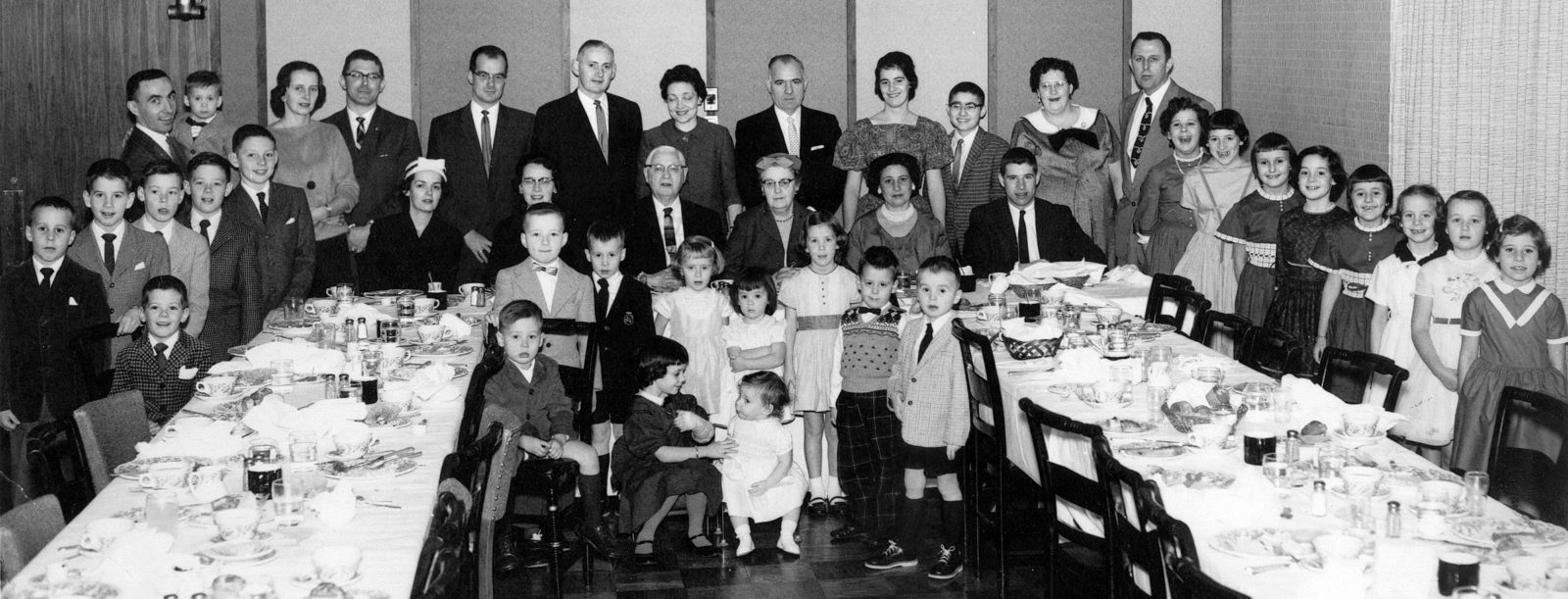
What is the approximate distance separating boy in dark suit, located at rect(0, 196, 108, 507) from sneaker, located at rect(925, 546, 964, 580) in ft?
10.0

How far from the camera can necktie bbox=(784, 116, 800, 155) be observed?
24.5 ft

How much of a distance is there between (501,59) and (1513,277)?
181 inches

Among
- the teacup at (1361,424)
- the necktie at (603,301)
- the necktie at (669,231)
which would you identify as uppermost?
the necktie at (669,231)

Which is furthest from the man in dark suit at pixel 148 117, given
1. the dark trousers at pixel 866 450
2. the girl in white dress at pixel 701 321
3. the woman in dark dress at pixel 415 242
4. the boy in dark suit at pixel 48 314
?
the dark trousers at pixel 866 450

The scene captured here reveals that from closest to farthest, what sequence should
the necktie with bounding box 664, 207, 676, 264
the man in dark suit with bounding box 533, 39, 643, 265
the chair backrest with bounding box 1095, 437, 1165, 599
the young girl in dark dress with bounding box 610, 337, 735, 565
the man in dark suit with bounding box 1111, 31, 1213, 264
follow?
1. the chair backrest with bounding box 1095, 437, 1165, 599
2. the young girl in dark dress with bounding box 610, 337, 735, 565
3. the necktie with bounding box 664, 207, 676, 264
4. the man in dark suit with bounding box 533, 39, 643, 265
5. the man in dark suit with bounding box 1111, 31, 1213, 264

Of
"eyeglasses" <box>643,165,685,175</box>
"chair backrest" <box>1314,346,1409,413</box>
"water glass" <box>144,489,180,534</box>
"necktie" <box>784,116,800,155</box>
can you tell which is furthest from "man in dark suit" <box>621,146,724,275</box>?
"water glass" <box>144,489,180,534</box>

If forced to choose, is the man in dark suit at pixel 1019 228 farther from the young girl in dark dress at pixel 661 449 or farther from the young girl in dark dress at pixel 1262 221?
the young girl in dark dress at pixel 661 449

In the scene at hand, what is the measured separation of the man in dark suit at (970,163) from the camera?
7.36 meters

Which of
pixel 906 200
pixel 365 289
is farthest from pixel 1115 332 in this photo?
pixel 365 289

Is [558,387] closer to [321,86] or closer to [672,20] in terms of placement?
[321,86]

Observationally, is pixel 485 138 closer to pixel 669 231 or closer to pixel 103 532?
pixel 669 231

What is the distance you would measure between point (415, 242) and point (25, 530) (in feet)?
13.0

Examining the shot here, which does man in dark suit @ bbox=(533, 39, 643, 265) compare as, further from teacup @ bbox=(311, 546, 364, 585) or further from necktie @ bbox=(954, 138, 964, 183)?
teacup @ bbox=(311, 546, 364, 585)

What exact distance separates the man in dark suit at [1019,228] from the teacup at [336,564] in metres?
4.51
